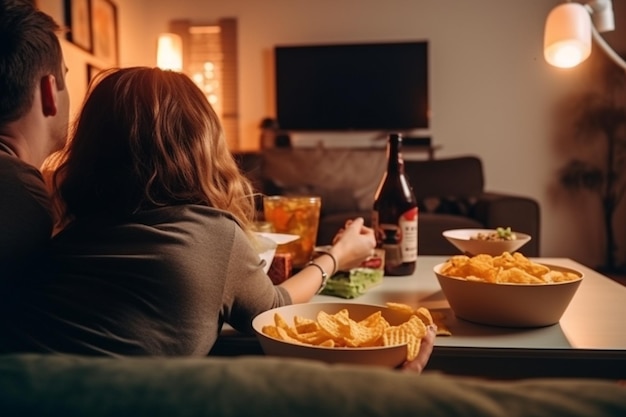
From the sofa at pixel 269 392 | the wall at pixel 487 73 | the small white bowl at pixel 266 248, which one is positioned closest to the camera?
the sofa at pixel 269 392

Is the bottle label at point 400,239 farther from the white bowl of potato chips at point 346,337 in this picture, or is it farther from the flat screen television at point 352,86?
the flat screen television at point 352,86

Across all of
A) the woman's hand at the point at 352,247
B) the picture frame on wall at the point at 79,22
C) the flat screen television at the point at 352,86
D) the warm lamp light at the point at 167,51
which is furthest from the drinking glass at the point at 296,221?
the flat screen television at the point at 352,86

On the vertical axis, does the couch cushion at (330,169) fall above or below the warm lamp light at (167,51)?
below

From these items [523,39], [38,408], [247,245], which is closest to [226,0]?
[523,39]

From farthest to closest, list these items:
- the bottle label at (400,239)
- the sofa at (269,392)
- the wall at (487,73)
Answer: the wall at (487,73) → the bottle label at (400,239) → the sofa at (269,392)

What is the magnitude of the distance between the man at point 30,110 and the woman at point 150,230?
0.05 m

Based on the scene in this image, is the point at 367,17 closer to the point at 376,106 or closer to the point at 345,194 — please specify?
the point at 376,106

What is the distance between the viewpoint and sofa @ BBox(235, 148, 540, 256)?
3045 mm

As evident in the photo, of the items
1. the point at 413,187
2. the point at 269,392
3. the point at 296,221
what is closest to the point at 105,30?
the point at 413,187

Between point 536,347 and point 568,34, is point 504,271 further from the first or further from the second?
point 568,34

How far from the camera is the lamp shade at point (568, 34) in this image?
1.42 meters

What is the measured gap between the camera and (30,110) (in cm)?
98

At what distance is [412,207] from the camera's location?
1.35 meters

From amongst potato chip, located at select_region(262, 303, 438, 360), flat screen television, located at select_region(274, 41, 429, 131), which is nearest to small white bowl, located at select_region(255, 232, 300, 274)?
potato chip, located at select_region(262, 303, 438, 360)
